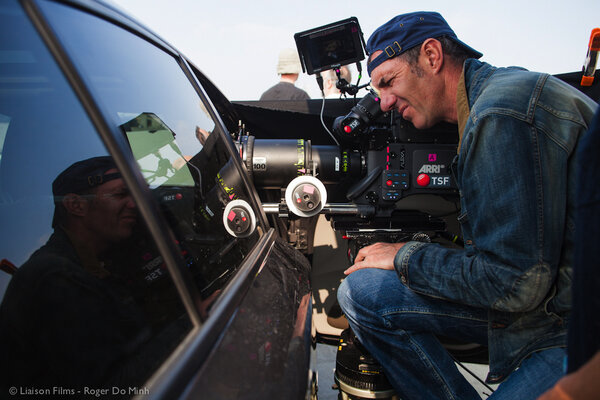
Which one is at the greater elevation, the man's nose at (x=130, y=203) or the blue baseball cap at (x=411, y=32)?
the blue baseball cap at (x=411, y=32)

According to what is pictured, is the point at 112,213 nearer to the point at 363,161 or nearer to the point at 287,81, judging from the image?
the point at 363,161

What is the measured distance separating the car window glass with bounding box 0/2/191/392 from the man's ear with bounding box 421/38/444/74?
1.28 meters

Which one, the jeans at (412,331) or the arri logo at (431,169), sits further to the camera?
the arri logo at (431,169)

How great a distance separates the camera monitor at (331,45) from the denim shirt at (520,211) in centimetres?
99

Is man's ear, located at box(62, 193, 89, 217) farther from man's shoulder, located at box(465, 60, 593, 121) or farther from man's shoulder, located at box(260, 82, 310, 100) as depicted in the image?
man's shoulder, located at box(260, 82, 310, 100)

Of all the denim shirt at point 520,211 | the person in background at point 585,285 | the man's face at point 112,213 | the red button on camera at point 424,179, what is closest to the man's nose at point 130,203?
the man's face at point 112,213

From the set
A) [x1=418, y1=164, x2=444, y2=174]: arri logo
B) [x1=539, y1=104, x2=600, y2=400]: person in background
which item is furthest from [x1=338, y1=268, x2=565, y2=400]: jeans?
[x1=539, y1=104, x2=600, y2=400]: person in background

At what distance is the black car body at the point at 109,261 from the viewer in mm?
395

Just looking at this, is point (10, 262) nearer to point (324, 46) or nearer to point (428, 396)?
point (428, 396)

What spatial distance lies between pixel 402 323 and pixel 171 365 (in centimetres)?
92

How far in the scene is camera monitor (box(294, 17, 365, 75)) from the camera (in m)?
1.84

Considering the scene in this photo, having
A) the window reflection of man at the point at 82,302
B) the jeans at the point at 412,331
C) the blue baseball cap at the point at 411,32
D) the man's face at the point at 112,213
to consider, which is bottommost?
the jeans at the point at 412,331

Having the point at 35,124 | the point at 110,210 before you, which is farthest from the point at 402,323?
the point at 35,124

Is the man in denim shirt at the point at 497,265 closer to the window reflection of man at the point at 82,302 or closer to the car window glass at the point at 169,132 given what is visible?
the car window glass at the point at 169,132
